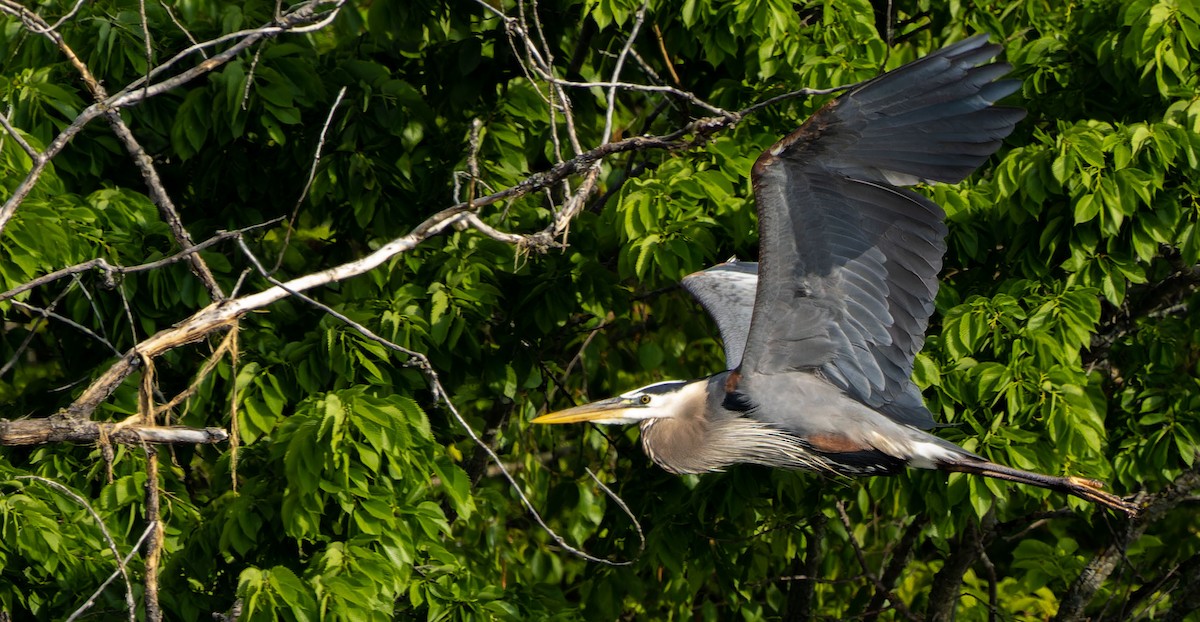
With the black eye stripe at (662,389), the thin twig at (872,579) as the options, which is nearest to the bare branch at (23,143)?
the black eye stripe at (662,389)

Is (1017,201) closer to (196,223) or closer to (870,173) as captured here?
(870,173)

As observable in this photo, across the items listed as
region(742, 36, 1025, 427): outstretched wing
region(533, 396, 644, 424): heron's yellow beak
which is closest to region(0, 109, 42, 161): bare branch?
region(742, 36, 1025, 427): outstretched wing

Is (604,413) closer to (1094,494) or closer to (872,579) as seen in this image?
(872,579)

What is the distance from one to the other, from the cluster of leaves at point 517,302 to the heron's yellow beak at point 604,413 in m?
0.23

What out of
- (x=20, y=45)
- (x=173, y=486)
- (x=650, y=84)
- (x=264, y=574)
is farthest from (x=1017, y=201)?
(x=20, y=45)

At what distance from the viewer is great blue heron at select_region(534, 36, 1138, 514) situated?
12.3 ft

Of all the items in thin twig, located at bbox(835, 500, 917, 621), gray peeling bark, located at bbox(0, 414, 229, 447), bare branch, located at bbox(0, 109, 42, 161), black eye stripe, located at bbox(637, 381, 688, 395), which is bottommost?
thin twig, located at bbox(835, 500, 917, 621)

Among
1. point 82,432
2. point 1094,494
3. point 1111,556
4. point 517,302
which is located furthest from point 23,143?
point 1111,556

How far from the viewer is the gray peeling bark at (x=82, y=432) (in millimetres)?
2867

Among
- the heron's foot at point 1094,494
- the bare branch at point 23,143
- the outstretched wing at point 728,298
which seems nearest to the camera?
the bare branch at point 23,143

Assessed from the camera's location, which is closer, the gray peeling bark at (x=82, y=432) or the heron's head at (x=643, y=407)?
the gray peeling bark at (x=82, y=432)

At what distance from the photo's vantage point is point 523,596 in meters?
4.57

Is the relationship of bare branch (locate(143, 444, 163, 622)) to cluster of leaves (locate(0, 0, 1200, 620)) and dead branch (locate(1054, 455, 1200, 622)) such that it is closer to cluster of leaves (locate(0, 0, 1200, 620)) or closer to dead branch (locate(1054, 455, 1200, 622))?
cluster of leaves (locate(0, 0, 1200, 620))

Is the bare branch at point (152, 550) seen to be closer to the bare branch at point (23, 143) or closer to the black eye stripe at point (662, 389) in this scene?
the bare branch at point (23, 143)
